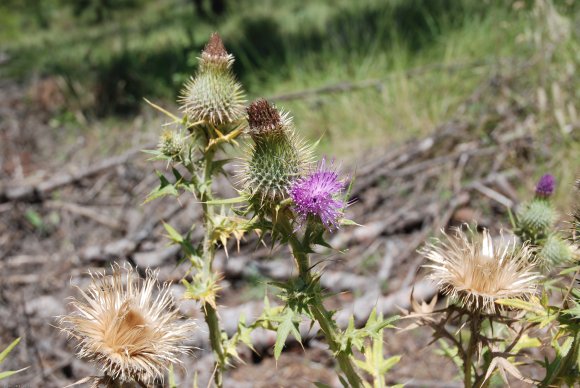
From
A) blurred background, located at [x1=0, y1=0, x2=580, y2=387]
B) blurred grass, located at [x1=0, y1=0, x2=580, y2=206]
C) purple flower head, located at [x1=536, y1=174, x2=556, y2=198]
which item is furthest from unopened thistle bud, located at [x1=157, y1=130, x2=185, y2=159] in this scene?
blurred grass, located at [x1=0, y1=0, x2=580, y2=206]

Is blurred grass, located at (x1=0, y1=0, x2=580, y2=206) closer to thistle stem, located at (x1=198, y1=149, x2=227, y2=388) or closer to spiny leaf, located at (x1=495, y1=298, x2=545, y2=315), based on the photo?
thistle stem, located at (x1=198, y1=149, x2=227, y2=388)

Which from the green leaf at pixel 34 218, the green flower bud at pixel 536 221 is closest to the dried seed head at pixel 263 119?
the green flower bud at pixel 536 221

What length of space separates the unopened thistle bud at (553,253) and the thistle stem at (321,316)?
29.6 inches

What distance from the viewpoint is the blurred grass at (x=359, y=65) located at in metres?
5.44

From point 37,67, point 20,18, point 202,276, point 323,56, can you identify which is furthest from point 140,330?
point 20,18

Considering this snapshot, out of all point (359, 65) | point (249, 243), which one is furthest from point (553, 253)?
point (359, 65)

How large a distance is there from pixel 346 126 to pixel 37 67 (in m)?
5.82

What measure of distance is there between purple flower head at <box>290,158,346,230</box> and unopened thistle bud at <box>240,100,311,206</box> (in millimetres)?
71

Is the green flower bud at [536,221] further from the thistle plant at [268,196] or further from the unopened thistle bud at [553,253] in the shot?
the thistle plant at [268,196]

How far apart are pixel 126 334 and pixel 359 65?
594cm

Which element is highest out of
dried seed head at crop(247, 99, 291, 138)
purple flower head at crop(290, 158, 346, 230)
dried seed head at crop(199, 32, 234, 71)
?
dried seed head at crop(199, 32, 234, 71)

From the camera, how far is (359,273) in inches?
167

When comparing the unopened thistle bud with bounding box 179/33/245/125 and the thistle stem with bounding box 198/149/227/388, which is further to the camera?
the unopened thistle bud with bounding box 179/33/245/125

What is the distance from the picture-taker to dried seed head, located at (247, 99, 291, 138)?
1.62 meters
